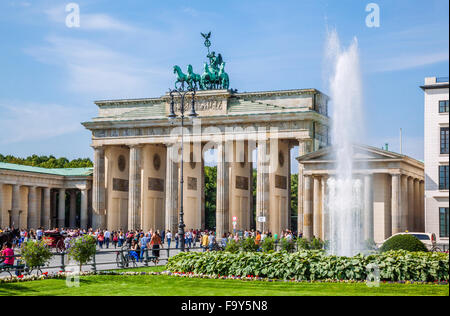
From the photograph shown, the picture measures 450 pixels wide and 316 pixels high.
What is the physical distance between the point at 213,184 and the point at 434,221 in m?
66.3

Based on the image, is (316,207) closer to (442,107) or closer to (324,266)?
(442,107)

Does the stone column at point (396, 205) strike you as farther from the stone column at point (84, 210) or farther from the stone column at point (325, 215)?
the stone column at point (84, 210)

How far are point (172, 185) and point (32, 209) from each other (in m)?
19.0

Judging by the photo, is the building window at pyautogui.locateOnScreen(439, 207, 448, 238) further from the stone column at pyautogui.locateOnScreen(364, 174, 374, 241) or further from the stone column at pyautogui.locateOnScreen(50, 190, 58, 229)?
the stone column at pyautogui.locateOnScreen(50, 190, 58, 229)

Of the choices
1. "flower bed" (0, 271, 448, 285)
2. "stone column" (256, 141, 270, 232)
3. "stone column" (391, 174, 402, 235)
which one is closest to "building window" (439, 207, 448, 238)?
"stone column" (391, 174, 402, 235)

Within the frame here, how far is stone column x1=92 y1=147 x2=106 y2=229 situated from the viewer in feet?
293

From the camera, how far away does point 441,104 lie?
2247 inches

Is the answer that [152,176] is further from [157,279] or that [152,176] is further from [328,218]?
[157,279]

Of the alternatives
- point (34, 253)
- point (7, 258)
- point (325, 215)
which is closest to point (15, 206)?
point (325, 215)

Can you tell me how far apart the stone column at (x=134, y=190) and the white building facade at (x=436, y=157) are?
1547 inches

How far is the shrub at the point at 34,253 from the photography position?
30.6m

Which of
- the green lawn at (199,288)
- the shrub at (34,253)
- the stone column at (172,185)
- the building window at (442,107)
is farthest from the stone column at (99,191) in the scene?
the green lawn at (199,288)

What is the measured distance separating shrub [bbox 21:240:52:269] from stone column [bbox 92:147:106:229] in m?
58.7
